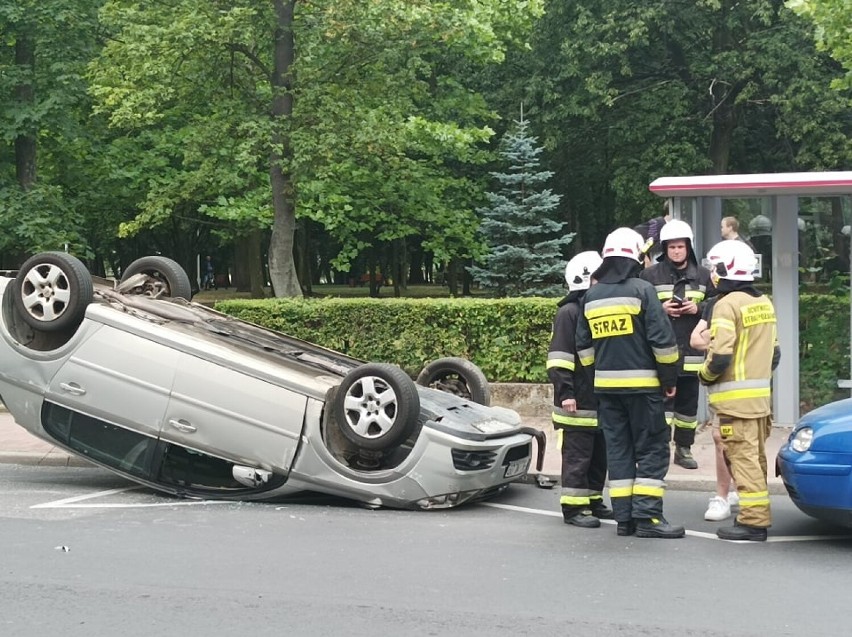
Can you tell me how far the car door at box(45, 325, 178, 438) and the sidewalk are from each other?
1808 millimetres

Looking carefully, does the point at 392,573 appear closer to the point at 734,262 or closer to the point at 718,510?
the point at 718,510

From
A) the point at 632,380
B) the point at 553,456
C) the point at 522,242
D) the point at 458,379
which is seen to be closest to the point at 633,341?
the point at 632,380

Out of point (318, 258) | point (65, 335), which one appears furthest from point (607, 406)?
point (318, 258)

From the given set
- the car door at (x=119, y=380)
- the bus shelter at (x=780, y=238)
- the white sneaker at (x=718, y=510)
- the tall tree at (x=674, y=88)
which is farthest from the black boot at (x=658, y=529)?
the tall tree at (x=674, y=88)

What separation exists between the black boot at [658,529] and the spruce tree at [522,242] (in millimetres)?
13596

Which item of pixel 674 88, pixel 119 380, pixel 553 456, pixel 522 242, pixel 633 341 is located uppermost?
pixel 674 88

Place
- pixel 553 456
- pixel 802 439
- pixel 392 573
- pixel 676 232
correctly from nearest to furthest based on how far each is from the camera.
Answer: pixel 392 573 < pixel 802 439 < pixel 676 232 < pixel 553 456

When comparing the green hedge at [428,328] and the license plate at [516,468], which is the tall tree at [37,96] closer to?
the green hedge at [428,328]

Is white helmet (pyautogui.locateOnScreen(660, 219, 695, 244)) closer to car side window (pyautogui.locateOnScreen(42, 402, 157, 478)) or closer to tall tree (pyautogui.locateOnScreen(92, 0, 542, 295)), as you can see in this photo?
car side window (pyautogui.locateOnScreen(42, 402, 157, 478))

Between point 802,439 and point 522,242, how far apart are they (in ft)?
49.2

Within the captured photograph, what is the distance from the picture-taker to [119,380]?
790 centimetres

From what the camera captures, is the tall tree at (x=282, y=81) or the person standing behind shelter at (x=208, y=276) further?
the person standing behind shelter at (x=208, y=276)

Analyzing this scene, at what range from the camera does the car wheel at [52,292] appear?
8.15 m

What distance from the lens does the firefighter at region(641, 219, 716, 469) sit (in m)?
8.75
